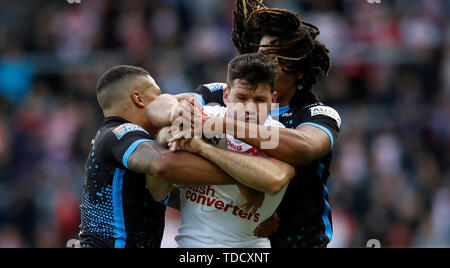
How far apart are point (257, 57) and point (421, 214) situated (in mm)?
7888

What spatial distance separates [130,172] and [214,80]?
300 inches

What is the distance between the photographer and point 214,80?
12.3 meters

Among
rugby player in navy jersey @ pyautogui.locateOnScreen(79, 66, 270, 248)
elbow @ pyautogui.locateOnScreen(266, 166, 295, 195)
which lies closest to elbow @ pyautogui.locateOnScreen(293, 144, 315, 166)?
elbow @ pyautogui.locateOnScreen(266, 166, 295, 195)

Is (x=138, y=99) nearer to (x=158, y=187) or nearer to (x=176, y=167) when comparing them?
(x=158, y=187)

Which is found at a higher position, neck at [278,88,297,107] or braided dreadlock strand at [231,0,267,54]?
braided dreadlock strand at [231,0,267,54]

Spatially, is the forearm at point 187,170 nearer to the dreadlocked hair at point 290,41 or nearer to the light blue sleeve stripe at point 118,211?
the light blue sleeve stripe at point 118,211

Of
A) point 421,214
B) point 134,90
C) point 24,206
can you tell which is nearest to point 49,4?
point 24,206

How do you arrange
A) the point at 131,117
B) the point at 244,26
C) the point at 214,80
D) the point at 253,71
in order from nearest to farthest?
1. the point at 253,71
2. the point at 131,117
3. the point at 244,26
4. the point at 214,80

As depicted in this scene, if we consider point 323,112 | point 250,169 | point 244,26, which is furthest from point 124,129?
point 244,26

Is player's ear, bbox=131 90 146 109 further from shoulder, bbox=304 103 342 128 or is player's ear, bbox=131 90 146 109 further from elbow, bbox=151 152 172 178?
shoulder, bbox=304 103 342 128

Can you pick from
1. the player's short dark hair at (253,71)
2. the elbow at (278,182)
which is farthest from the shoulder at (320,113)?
the elbow at (278,182)

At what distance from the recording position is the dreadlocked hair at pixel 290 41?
5375 millimetres

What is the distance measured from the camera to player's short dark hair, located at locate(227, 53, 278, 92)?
4.71 meters

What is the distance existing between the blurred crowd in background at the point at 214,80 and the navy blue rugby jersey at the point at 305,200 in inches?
219
